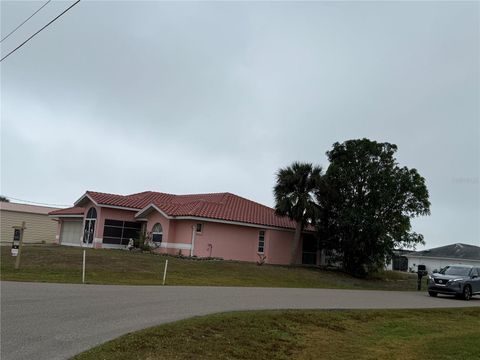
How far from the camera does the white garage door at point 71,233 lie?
42031 millimetres

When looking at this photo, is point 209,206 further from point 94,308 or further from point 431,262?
point 431,262

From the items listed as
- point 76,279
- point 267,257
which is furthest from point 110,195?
point 76,279

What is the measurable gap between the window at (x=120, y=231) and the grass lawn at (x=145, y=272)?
27.0 ft

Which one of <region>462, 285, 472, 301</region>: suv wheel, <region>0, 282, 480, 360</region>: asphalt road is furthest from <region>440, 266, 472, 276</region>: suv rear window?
<region>0, 282, 480, 360</region>: asphalt road

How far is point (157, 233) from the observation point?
36125 mm

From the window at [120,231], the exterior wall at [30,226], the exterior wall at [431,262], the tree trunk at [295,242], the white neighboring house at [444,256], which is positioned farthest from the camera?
the exterior wall at [431,262]

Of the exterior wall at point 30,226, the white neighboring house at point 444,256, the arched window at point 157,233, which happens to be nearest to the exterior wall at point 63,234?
the exterior wall at point 30,226

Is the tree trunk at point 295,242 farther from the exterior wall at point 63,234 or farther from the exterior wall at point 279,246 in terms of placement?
the exterior wall at point 63,234

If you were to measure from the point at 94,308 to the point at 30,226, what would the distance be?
41.5 metres

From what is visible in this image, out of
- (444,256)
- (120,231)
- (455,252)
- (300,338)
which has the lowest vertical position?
(300,338)

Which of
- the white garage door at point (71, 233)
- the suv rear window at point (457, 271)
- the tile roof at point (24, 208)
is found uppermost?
the tile roof at point (24, 208)

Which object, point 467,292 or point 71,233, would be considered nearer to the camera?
point 467,292

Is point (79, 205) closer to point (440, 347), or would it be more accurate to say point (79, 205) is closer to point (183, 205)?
point (183, 205)

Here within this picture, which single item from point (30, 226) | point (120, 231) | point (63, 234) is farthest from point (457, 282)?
point (30, 226)
